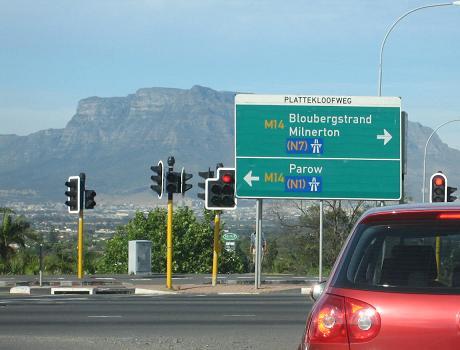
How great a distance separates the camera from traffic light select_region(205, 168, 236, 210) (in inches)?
1190

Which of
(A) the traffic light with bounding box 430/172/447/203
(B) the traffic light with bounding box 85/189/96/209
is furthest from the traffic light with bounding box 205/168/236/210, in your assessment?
(A) the traffic light with bounding box 430/172/447/203

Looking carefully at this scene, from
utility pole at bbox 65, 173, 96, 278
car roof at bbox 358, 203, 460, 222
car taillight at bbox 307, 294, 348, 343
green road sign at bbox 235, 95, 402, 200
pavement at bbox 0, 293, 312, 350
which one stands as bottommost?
pavement at bbox 0, 293, 312, 350

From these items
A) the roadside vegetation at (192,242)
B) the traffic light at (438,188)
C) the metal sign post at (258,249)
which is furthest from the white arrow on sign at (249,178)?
the roadside vegetation at (192,242)

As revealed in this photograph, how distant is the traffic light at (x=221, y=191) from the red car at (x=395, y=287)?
23.6 meters

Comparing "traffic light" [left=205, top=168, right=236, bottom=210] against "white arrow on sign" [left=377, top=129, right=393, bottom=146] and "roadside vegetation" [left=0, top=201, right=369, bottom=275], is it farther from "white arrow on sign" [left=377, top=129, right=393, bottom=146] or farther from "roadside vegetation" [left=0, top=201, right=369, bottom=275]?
"roadside vegetation" [left=0, top=201, right=369, bottom=275]

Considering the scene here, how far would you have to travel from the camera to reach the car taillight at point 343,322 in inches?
243

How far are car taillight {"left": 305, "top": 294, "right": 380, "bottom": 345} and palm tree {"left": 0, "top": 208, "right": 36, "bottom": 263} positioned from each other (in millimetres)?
48591

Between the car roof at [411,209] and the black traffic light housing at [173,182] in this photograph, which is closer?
the car roof at [411,209]

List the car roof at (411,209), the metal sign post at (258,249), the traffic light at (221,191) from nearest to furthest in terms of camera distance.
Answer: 1. the car roof at (411,209)
2. the metal sign post at (258,249)
3. the traffic light at (221,191)

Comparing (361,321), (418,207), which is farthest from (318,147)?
(361,321)

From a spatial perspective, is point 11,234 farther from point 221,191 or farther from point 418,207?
point 418,207

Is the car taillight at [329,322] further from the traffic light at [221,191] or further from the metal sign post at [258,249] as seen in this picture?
the traffic light at [221,191]

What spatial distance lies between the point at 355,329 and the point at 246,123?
965 inches

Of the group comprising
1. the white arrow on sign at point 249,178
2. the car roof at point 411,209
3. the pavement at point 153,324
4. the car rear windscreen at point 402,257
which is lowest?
the pavement at point 153,324
